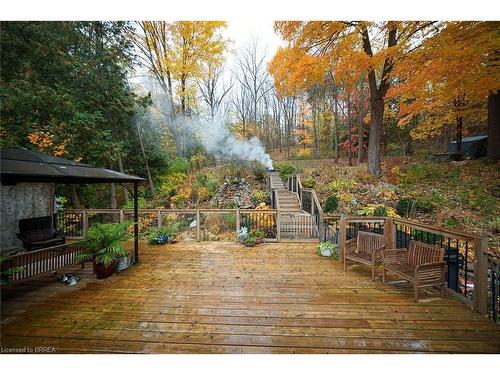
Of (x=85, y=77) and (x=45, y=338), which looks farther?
(x=85, y=77)

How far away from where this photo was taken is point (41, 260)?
128 inches

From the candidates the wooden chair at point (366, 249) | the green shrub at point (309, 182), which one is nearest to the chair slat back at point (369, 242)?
the wooden chair at point (366, 249)

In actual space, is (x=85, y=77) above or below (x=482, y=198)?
above

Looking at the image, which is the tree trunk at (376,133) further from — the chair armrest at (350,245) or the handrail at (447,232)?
the chair armrest at (350,245)

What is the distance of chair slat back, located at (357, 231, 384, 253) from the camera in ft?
11.9

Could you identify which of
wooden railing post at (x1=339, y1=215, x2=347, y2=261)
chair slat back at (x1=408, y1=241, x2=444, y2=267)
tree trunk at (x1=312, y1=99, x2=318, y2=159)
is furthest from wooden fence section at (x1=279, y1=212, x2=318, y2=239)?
tree trunk at (x1=312, y1=99, x2=318, y2=159)

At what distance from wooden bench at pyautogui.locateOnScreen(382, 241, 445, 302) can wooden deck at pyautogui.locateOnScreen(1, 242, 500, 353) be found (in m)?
0.27

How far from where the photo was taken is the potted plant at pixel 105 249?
3541 mm
